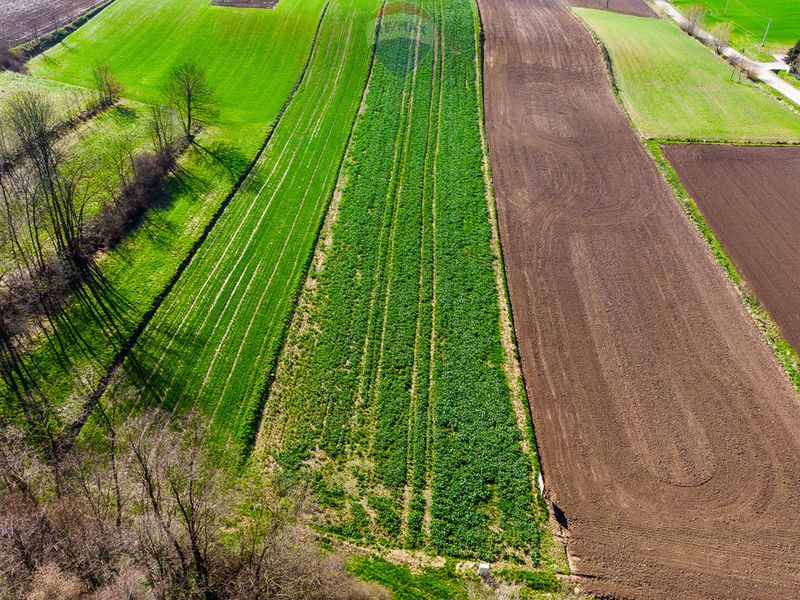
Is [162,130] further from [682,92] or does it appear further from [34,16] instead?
[682,92]

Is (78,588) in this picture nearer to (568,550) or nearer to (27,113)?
(568,550)

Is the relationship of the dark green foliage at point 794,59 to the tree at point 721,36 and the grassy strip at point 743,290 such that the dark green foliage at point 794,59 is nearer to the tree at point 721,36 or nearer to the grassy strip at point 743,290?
the tree at point 721,36

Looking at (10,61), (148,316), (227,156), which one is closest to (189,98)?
(227,156)

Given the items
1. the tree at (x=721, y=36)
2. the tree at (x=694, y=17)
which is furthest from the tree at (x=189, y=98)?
the tree at (x=694, y=17)

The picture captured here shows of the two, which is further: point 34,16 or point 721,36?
point 721,36

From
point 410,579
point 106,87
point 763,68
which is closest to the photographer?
point 410,579

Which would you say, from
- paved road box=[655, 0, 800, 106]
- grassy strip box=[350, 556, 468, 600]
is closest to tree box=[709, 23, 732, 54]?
paved road box=[655, 0, 800, 106]

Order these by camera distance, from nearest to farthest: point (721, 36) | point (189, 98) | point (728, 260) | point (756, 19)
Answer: point (728, 260), point (189, 98), point (721, 36), point (756, 19)
